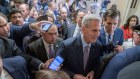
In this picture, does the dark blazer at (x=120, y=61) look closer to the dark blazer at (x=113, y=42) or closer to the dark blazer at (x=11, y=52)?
the dark blazer at (x=113, y=42)

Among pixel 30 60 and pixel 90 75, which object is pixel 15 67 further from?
pixel 90 75

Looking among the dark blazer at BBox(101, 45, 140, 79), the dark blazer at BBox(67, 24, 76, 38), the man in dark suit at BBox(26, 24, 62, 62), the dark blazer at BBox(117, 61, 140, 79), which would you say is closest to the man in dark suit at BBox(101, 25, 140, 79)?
the dark blazer at BBox(101, 45, 140, 79)

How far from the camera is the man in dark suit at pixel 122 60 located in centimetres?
145

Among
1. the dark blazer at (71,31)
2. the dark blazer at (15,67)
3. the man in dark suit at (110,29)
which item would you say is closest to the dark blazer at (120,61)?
the dark blazer at (15,67)

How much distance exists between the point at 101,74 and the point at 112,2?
5635mm

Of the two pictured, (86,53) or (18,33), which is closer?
(86,53)

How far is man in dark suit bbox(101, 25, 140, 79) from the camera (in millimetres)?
1446

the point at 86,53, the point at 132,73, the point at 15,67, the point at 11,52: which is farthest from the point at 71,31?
the point at 132,73

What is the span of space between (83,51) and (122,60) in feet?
1.79

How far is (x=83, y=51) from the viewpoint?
200 cm

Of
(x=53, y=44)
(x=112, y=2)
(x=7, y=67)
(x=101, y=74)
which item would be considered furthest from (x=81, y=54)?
(x=112, y=2)

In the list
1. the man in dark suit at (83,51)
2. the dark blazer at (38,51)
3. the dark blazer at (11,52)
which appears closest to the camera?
the dark blazer at (11,52)

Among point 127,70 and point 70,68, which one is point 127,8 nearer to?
point 70,68

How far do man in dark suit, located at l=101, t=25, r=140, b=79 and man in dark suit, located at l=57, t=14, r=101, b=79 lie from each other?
13.7 inches
